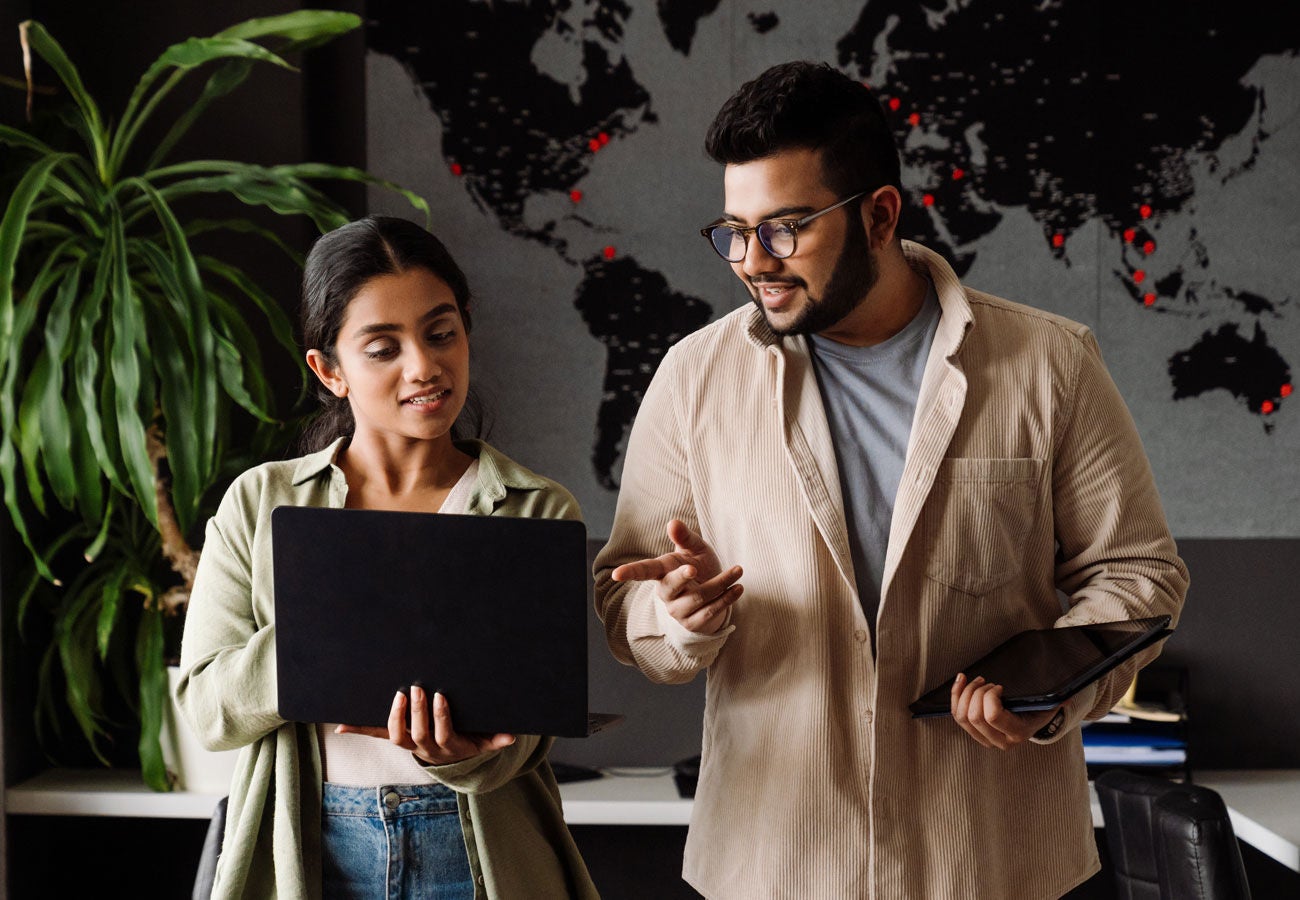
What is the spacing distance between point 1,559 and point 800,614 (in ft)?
6.51

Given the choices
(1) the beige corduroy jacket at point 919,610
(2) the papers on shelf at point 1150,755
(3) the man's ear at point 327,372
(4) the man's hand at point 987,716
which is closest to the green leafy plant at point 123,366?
(3) the man's ear at point 327,372

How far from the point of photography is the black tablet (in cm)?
130

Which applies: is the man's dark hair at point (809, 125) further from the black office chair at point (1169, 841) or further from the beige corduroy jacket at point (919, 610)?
the black office chair at point (1169, 841)

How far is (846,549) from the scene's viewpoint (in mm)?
1482

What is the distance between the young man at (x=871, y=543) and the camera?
58.3 inches

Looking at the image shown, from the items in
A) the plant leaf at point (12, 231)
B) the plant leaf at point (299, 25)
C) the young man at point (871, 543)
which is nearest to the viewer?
the young man at point (871, 543)

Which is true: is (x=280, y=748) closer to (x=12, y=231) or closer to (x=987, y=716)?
(x=987, y=716)

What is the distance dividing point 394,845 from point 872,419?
0.76m

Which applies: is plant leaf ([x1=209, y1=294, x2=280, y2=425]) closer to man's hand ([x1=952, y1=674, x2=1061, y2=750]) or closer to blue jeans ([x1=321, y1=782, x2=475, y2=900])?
blue jeans ([x1=321, y1=782, x2=475, y2=900])

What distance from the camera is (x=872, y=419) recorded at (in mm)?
1578

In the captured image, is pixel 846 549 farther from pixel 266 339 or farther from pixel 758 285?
pixel 266 339

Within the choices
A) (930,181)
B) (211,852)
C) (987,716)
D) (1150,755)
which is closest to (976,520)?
(987,716)

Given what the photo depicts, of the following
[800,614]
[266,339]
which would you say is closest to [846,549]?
[800,614]

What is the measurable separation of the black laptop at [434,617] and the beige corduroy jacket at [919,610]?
210 millimetres
